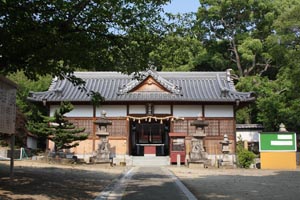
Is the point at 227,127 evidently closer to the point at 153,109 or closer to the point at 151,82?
the point at 153,109

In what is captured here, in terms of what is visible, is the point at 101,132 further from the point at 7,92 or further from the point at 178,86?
the point at 7,92

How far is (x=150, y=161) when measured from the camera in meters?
28.3

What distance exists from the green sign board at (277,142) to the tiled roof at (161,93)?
4.83 meters

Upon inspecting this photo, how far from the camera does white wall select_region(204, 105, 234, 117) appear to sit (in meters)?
28.5

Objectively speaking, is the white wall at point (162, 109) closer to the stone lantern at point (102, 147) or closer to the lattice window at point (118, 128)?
the lattice window at point (118, 128)

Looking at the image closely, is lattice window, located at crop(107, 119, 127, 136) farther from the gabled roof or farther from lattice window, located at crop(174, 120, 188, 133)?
lattice window, located at crop(174, 120, 188, 133)

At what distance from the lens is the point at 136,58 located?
32.9 ft

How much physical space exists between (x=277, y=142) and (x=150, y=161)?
9016mm

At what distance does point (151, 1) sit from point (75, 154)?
20.3m

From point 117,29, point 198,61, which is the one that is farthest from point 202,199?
point 198,61

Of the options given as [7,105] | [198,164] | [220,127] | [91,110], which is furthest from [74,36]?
[220,127]

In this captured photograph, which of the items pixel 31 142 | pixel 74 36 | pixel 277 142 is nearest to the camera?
pixel 74 36

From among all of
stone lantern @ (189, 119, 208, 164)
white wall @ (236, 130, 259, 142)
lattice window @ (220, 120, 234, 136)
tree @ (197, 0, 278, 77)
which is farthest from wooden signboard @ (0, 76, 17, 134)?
tree @ (197, 0, 278, 77)

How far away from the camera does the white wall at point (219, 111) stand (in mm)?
28531
